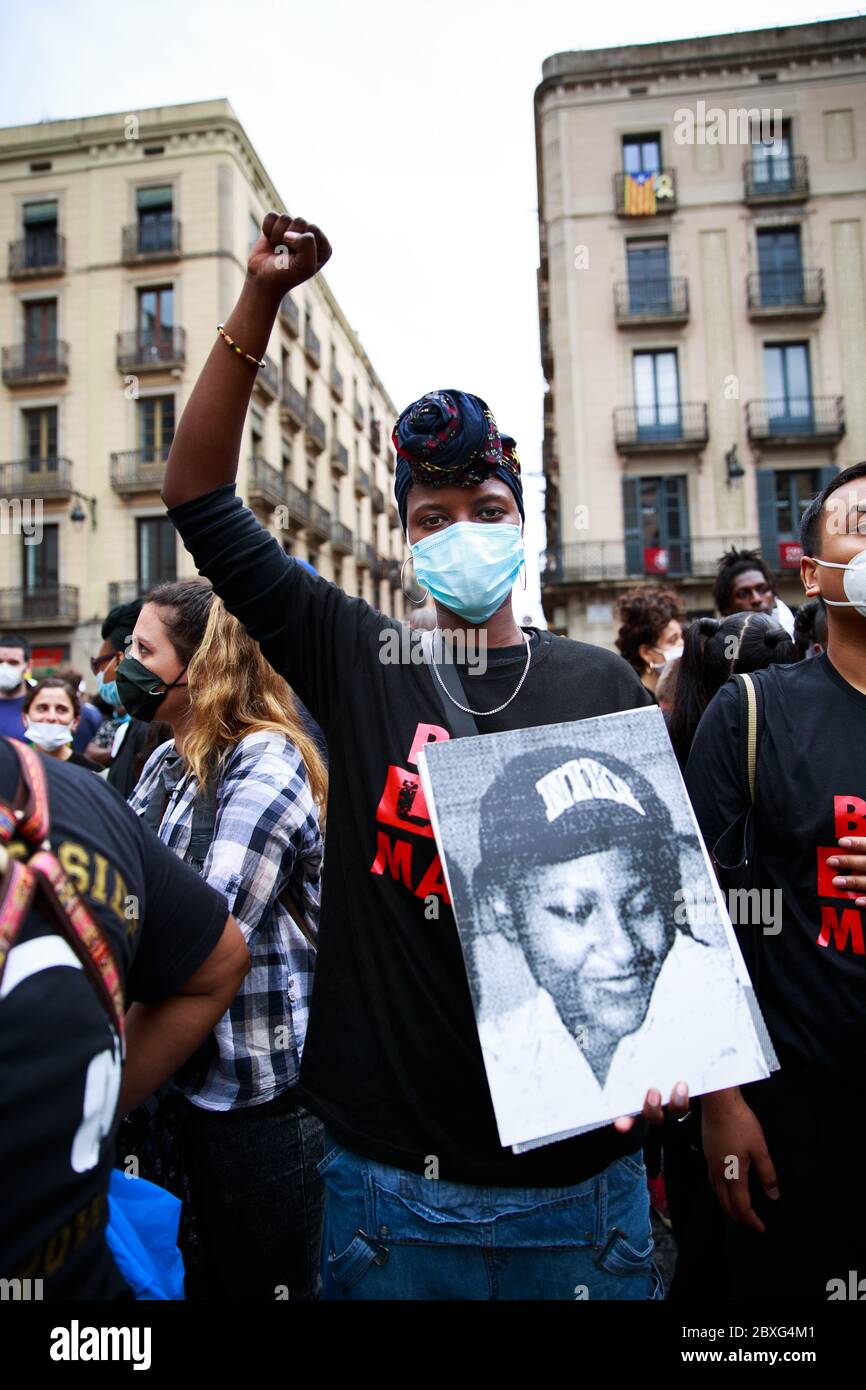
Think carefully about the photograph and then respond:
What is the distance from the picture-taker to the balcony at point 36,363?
2441 centimetres

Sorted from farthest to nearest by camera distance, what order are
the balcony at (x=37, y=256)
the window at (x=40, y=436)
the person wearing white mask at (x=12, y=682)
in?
the balcony at (x=37, y=256)
the window at (x=40, y=436)
the person wearing white mask at (x=12, y=682)

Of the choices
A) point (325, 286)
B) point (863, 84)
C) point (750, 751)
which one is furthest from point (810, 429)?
point (750, 751)

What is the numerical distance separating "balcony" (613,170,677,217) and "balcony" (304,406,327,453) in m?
11.6

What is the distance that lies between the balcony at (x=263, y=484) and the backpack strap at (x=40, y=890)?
23.9m

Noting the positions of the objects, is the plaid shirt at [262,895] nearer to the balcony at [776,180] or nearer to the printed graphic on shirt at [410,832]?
the printed graphic on shirt at [410,832]

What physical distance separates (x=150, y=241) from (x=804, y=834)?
2779 centimetres

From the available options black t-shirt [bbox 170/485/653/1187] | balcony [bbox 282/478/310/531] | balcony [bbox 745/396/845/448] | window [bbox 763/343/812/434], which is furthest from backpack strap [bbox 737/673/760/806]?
balcony [bbox 282/478/310/531]

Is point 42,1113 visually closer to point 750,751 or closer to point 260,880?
point 260,880

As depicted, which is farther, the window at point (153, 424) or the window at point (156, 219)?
the window at point (156, 219)

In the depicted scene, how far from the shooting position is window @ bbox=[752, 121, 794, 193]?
2316cm

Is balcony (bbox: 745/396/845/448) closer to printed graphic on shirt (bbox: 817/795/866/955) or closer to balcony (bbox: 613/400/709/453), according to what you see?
balcony (bbox: 613/400/709/453)

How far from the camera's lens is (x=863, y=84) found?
75.3 ft

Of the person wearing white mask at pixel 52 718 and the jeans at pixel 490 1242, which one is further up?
the person wearing white mask at pixel 52 718

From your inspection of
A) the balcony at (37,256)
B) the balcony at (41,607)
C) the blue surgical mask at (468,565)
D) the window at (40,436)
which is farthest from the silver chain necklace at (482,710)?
the balcony at (37,256)
